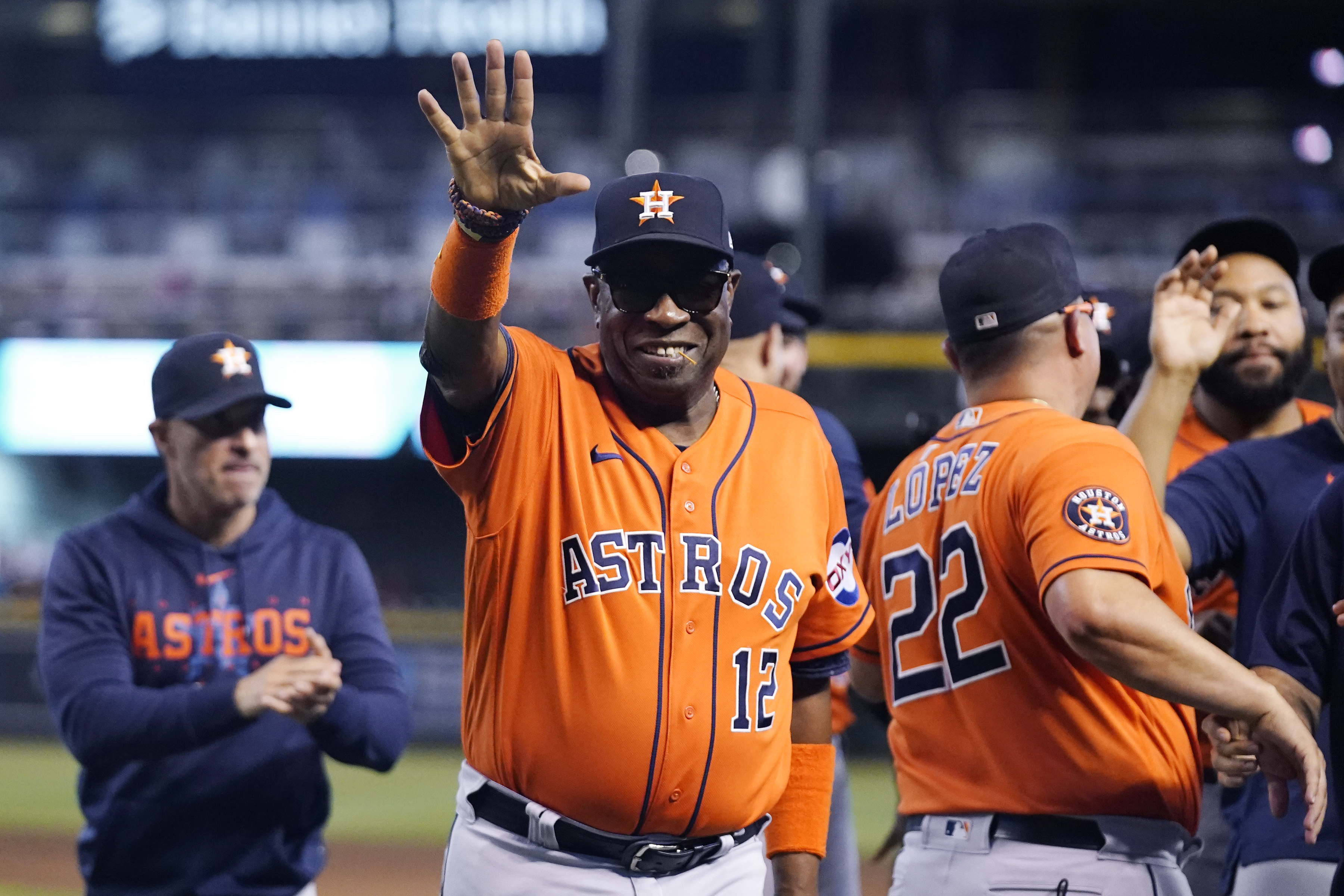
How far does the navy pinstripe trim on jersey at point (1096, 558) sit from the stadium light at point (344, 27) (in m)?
18.3

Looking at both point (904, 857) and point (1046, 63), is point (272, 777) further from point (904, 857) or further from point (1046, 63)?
point (1046, 63)

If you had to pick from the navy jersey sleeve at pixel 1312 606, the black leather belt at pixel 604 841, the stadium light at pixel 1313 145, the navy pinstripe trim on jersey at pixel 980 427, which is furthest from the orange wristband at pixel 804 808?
the stadium light at pixel 1313 145

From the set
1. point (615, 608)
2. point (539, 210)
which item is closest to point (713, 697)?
point (615, 608)

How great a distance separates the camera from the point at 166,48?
21.1m

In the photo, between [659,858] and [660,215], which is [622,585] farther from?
[660,215]

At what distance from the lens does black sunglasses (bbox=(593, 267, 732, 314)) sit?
2238mm

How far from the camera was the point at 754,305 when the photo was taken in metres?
3.51

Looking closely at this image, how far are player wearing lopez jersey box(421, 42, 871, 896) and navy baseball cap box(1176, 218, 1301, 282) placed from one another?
5.24 feet

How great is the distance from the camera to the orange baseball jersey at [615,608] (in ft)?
7.13

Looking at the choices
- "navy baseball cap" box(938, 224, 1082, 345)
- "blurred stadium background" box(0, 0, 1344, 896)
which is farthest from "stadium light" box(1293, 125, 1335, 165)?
"navy baseball cap" box(938, 224, 1082, 345)

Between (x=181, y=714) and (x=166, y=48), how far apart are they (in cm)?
2056

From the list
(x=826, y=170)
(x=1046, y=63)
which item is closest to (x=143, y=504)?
(x=826, y=170)

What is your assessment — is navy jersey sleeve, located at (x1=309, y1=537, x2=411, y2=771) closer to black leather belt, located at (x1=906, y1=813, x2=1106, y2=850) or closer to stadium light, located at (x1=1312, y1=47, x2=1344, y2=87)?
black leather belt, located at (x1=906, y1=813, x2=1106, y2=850)

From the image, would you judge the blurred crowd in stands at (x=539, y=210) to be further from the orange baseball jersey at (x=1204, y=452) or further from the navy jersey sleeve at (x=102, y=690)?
the navy jersey sleeve at (x=102, y=690)
